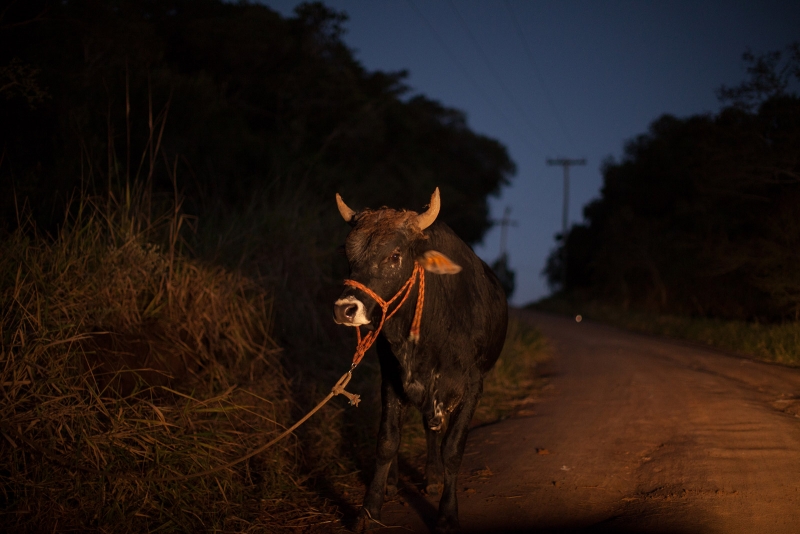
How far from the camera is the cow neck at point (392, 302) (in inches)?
157

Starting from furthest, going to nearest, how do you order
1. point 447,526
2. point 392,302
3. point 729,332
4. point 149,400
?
point 729,332, point 149,400, point 392,302, point 447,526

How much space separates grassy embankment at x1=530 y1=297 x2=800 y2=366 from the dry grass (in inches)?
264

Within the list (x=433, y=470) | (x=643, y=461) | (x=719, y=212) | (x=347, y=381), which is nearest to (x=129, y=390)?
(x=347, y=381)

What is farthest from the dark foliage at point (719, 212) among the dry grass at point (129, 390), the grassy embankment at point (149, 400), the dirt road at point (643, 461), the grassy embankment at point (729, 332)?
the dry grass at point (129, 390)

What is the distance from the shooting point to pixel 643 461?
4.95 meters

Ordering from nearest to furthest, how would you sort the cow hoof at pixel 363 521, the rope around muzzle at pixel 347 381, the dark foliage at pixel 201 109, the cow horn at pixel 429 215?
the rope around muzzle at pixel 347 381 → the cow hoof at pixel 363 521 → the cow horn at pixel 429 215 → the dark foliage at pixel 201 109

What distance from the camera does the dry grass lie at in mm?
3945

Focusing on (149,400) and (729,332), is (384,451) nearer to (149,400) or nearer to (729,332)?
Result: (149,400)

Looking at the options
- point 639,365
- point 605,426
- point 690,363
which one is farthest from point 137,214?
point 690,363

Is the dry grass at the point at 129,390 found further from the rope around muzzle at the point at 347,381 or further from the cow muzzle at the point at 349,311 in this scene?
the cow muzzle at the point at 349,311

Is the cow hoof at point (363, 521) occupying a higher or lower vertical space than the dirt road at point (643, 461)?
lower

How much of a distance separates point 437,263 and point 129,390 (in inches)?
115

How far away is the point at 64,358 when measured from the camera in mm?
4586

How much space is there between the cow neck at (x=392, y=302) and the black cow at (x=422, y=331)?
0.09 feet
